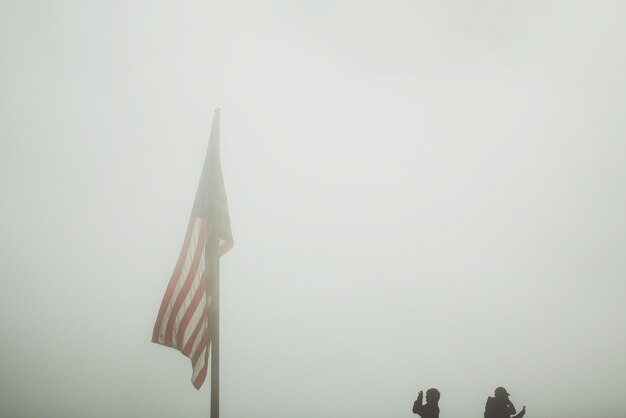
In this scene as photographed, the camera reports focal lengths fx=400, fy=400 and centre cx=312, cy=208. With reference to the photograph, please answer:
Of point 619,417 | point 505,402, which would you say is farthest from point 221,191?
point 619,417

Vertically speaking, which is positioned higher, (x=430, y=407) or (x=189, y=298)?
(x=189, y=298)

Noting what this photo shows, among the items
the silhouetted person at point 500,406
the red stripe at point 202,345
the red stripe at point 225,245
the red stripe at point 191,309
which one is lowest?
the silhouetted person at point 500,406

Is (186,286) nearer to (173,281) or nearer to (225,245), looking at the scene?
(173,281)

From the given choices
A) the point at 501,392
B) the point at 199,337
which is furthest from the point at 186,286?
the point at 501,392

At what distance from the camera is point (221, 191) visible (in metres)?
7.07

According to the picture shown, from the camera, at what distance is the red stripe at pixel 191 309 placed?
6785mm

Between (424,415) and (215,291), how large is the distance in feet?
15.8

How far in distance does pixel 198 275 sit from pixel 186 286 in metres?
0.28

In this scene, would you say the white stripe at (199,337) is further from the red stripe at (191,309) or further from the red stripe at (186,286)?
the red stripe at (186,286)

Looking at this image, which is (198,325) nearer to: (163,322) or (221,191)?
(163,322)

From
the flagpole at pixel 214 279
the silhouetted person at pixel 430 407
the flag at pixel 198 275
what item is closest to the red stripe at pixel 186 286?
the flag at pixel 198 275

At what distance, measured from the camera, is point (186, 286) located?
6898mm

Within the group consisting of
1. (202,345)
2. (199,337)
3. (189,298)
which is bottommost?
(202,345)

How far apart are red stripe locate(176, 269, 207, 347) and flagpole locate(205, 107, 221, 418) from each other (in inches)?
13.4
